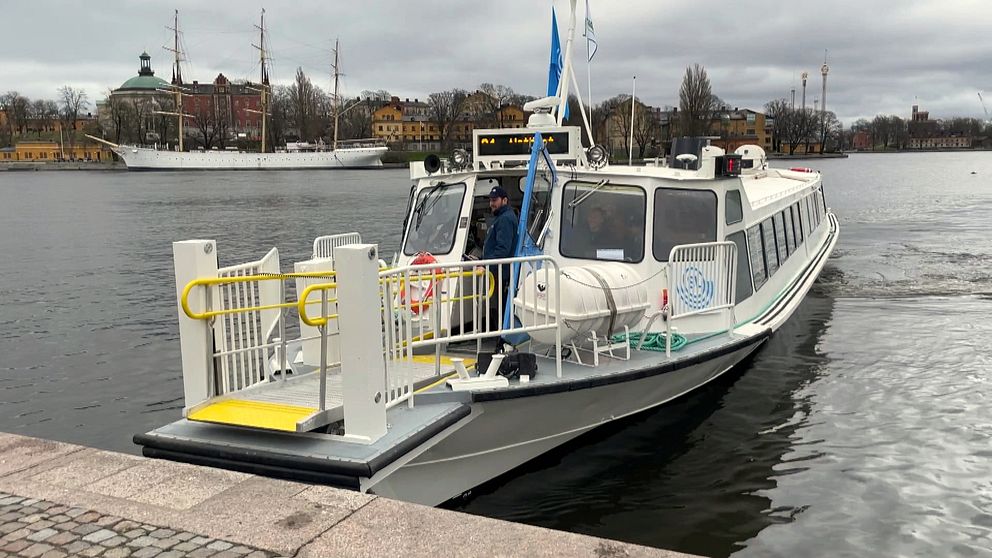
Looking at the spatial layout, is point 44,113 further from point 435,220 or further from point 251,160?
point 435,220

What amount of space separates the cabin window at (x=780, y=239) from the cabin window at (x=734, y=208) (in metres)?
2.89

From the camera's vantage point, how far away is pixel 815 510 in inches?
298

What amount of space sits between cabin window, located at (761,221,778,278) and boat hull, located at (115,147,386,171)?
114380 mm

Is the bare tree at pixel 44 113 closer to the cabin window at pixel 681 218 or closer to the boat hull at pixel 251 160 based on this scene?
the boat hull at pixel 251 160

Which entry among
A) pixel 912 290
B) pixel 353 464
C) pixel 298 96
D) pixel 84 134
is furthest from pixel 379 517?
pixel 84 134

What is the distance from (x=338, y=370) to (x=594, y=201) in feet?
12.2

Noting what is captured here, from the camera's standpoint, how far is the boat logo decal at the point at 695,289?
8.57 m

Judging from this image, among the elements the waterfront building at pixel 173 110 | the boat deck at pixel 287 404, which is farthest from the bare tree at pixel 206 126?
the boat deck at pixel 287 404

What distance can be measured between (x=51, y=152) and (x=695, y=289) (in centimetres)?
17139

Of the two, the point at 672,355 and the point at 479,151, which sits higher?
the point at 479,151

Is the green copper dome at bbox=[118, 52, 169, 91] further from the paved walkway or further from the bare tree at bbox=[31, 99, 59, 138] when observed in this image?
the paved walkway

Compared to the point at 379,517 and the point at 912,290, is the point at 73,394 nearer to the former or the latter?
the point at 379,517

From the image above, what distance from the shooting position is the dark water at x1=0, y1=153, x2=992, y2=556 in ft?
24.1

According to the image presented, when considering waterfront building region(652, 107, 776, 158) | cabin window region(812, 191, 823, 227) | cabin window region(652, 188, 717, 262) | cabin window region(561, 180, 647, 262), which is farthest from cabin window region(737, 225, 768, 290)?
waterfront building region(652, 107, 776, 158)
